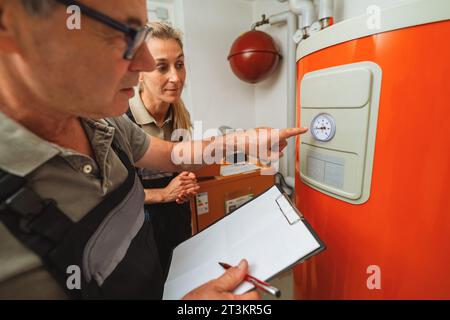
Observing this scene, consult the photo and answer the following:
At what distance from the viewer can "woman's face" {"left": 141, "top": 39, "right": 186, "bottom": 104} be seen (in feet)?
3.01

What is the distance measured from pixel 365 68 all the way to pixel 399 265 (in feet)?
1.43

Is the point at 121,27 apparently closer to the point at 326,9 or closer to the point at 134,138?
the point at 134,138

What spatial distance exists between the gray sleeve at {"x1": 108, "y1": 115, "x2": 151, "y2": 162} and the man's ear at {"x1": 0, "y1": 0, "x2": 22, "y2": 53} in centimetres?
33

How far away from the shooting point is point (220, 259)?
52 centimetres

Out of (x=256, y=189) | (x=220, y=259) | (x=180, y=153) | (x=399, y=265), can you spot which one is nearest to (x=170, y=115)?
(x=180, y=153)

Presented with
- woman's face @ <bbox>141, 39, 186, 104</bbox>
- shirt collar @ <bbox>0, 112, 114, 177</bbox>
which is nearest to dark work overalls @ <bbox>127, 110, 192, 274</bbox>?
woman's face @ <bbox>141, 39, 186, 104</bbox>

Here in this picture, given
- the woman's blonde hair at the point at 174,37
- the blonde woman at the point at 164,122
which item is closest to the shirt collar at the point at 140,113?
the blonde woman at the point at 164,122

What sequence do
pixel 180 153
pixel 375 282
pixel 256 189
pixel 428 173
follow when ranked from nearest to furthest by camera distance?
pixel 428 173
pixel 375 282
pixel 180 153
pixel 256 189

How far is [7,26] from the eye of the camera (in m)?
0.30

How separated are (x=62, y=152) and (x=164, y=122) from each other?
642mm

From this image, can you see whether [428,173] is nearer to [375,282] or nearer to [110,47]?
[375,282]

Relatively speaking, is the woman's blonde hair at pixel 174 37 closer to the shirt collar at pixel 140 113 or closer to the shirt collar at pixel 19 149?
the shirt collar at pixel 140 113

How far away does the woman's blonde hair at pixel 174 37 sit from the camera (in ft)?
3.01

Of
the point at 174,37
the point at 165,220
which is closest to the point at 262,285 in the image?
the point at 165,220
